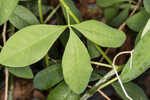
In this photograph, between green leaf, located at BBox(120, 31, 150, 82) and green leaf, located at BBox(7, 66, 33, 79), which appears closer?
green leaf, located at BBox(120, 31, 150, 82)

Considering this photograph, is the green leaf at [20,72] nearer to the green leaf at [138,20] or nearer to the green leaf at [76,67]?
the green leaf at [76,67]

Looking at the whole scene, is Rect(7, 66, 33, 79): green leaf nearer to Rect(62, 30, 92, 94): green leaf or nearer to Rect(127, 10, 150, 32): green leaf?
Rect(62, 30, 92, 94): green leaf

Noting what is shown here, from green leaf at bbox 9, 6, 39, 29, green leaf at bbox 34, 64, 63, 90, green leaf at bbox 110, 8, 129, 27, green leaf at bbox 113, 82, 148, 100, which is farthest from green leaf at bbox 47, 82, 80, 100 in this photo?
green leaf at bbox 110, 8, 129, 27

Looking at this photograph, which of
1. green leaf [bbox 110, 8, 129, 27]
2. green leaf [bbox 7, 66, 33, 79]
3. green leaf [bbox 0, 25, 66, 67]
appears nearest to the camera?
green leaf [bbox 0, 25, 66, 67]

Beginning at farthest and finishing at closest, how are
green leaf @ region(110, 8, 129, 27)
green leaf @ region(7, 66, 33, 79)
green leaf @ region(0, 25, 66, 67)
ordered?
1. green leaf @ region(110, 8, 129, 27)
2. green leaf @ region(7, 66, 33, 79)
3. green leaf @ region(0, 25, 66, 67)

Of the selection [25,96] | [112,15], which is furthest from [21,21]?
[25,96]

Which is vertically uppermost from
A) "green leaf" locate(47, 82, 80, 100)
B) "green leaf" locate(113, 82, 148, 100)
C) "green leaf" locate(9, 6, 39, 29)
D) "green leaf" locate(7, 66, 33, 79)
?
"green leaf" locate(9, 6, 39, 29)

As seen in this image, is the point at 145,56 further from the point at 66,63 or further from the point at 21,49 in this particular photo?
the point at 21,49
